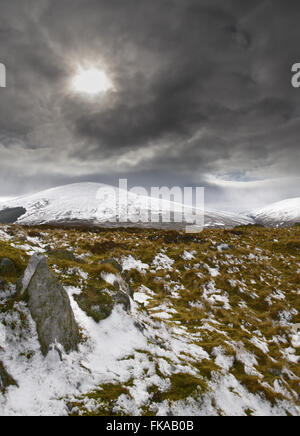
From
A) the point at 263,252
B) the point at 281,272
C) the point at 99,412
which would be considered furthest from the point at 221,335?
the point at 263,252

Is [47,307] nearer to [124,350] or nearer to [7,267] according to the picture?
[7,267]

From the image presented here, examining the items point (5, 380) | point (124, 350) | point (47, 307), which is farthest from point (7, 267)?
point (124, 350)

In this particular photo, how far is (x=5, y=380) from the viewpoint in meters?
5.73

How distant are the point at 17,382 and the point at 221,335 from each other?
941cm

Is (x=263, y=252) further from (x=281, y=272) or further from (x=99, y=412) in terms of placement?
(x=99, y=412)

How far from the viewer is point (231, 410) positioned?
704cm

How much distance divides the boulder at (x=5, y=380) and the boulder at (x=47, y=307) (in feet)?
3.52

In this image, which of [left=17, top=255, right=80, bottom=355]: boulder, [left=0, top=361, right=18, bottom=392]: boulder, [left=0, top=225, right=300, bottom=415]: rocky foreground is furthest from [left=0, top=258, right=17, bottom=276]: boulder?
[left=0, top=361, right=18, bottom=392]: boulder

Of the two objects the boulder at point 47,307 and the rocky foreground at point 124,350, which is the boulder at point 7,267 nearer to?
the rocky foreground at point 124,350

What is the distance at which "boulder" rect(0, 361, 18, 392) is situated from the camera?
5.58 meters

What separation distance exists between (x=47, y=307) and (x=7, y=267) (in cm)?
313

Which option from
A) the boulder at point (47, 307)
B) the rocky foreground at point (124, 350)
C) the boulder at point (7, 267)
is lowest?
the rocky foreground at point (124, 350)

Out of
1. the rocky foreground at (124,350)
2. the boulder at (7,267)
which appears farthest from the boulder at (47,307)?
the boulder at (7,267)

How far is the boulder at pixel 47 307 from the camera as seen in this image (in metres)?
7.18
